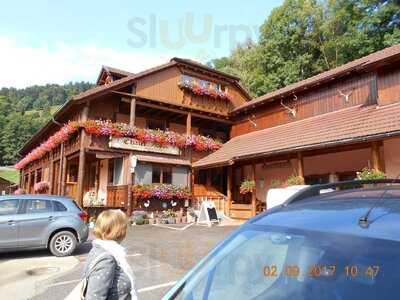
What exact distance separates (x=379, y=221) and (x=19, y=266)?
9662mm

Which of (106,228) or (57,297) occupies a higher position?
(106,228)

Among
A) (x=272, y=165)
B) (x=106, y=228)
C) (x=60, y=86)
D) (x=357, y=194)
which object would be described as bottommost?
(x=106, y=228)

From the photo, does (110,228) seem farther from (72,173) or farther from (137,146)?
(72,173)

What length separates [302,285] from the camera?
214cm

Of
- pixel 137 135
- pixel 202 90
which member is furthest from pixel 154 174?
pixel 202 90

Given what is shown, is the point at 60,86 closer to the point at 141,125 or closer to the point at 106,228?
the point at 141,125

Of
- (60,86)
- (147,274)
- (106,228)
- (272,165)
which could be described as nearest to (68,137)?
(272,165)

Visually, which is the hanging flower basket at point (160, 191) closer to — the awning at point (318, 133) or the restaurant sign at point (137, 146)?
the awning at point (318, 133)

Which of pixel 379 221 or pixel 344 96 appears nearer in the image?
pixel 379 221

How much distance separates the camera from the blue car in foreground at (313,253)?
71.4 inches

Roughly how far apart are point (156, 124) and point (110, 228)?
Answer: 22.2 meters

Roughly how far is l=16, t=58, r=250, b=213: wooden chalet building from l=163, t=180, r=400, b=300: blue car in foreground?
18258 mm

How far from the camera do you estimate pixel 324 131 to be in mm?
16781

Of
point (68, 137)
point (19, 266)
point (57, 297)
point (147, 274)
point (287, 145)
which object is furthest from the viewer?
point (68, 137)
